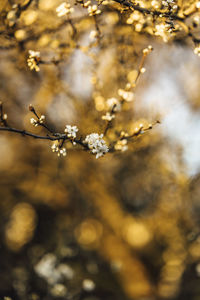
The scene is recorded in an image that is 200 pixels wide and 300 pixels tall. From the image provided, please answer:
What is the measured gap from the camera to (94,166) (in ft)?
18.2

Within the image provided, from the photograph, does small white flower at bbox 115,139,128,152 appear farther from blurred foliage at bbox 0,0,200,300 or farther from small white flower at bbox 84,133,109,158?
small white flower at bbox 84,133,109,158

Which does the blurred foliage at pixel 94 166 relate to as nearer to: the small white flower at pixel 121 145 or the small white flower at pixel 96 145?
the small white flower at pixel 121 145

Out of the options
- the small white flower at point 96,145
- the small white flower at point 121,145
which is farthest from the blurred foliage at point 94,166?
the small white flower at point 96,145

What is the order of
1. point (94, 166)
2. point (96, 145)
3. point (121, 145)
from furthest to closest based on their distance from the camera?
point (94, 166) < point (121, 145) < point (96, 145)

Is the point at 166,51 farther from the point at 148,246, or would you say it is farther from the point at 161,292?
the point at 148,246

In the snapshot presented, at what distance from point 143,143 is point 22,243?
5.70 meters

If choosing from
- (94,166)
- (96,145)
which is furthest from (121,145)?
(94,166)

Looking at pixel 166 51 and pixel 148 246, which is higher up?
pixel 166 51

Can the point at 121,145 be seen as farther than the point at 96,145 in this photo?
Yes

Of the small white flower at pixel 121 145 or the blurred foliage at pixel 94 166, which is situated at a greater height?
the blurred foliage at pixel 94 166

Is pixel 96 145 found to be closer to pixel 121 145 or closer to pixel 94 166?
pixel 121 145

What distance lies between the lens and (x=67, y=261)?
249 inches

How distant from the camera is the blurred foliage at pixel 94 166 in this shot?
2.81 meters

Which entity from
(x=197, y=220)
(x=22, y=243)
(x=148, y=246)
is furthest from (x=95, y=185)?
(x=22, y=243)
